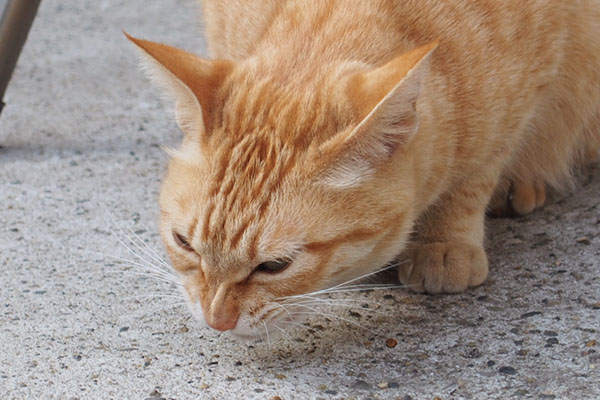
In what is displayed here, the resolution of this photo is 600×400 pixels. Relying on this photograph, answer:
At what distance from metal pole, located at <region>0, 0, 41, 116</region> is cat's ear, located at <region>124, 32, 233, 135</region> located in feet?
4.76

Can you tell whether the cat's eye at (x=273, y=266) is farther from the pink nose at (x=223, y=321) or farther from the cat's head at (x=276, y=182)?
the pink nose at (x=223, y=321)

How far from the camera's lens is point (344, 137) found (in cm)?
192

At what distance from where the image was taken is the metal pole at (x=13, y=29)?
10.6ft

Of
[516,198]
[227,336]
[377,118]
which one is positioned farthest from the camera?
[516,198]

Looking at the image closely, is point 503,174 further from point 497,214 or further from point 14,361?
point 14,361

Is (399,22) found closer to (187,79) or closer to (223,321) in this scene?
(187,79)

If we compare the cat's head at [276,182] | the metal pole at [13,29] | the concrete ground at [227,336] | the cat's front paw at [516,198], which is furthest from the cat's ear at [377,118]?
the metal pole at [13,29]

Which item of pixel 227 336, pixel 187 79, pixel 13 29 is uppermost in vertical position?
pixel 187 79

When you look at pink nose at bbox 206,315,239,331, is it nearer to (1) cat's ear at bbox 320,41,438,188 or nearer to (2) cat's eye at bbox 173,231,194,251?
(2) cat's eye at bbox 173,231,194,251

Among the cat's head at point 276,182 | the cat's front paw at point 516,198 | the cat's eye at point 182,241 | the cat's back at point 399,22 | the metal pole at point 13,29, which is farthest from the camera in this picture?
the metal pole at point 13,29

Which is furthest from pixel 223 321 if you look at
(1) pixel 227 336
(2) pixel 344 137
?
(2) pixel 344 137

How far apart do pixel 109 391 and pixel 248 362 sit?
362mm

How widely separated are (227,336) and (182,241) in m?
0.37

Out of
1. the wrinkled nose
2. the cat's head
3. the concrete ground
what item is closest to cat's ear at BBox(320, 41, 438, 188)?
the cat's head
